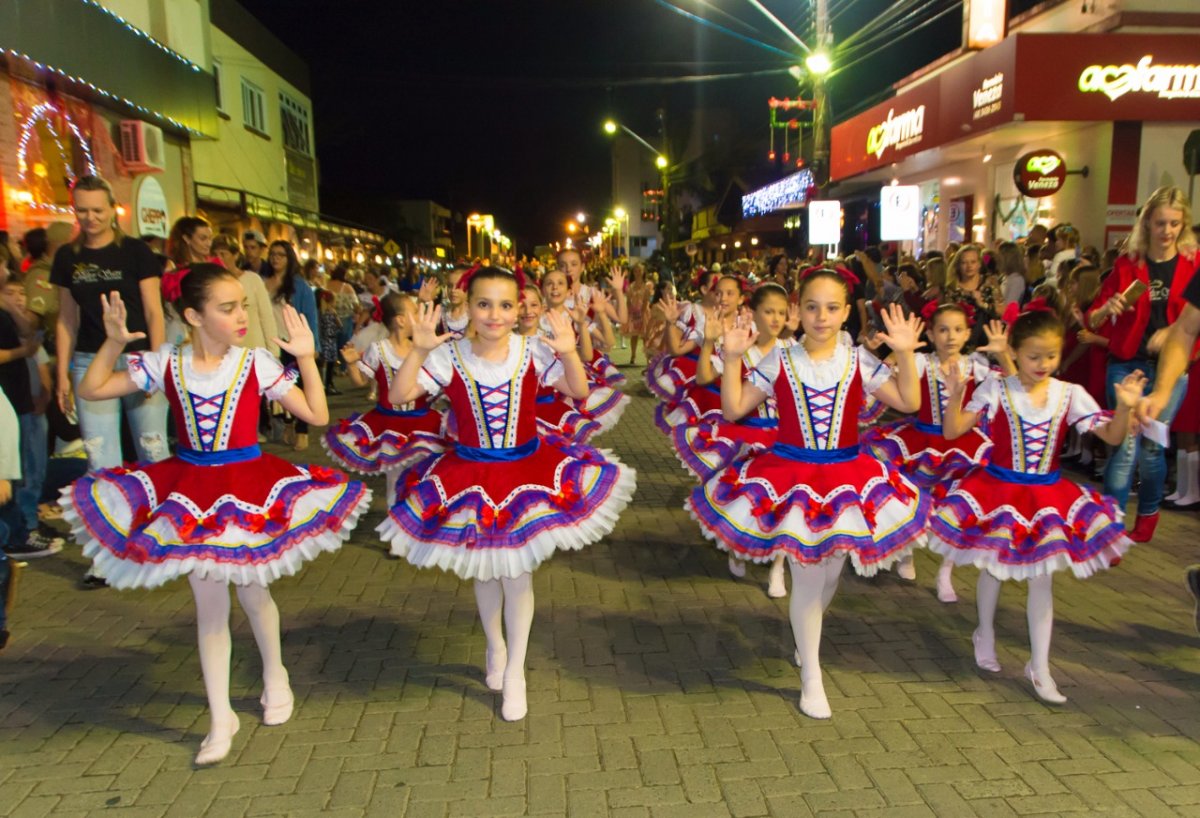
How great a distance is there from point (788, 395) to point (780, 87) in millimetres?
54890

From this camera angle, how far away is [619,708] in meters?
3.97

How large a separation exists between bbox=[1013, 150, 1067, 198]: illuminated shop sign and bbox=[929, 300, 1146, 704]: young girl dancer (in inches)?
481

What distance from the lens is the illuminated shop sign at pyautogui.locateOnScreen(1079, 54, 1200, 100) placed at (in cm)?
1348

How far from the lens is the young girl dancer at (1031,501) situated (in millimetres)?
3883

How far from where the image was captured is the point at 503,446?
3.94m

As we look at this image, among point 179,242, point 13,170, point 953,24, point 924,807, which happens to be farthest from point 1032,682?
point 953,24

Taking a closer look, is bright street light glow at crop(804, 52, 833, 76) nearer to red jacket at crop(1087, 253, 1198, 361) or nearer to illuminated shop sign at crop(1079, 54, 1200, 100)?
illuminated shop sign at crop(1079, 54, 1200, 100)

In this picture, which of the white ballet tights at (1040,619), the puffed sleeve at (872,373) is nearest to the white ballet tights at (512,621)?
the puffed sleeve at (872,373)

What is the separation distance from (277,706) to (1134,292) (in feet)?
18.9

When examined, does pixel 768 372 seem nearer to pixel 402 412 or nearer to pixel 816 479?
pixel 816 479

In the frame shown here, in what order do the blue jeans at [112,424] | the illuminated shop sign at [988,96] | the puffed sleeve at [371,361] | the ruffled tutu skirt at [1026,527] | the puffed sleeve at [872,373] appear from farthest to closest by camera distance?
1. the illuminated shop sign at [988,96]
2. the puffed sleeve at [371,361]
3. the blue jeans at [112,424]
4. the puffed sleeve at [872,373]
5. the ruffled tutu skirt at [1026,527]

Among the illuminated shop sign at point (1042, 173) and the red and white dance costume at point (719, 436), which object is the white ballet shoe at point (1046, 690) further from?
the illuminated shop sign at point (1042, 173)

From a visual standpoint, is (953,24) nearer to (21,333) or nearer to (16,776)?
(21,333)

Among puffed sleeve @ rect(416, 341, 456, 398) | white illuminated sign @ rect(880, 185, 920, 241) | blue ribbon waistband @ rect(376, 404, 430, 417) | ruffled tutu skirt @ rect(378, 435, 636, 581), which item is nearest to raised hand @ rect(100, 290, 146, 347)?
puffed sleeve @ rect(416, 341, 456, 398)
